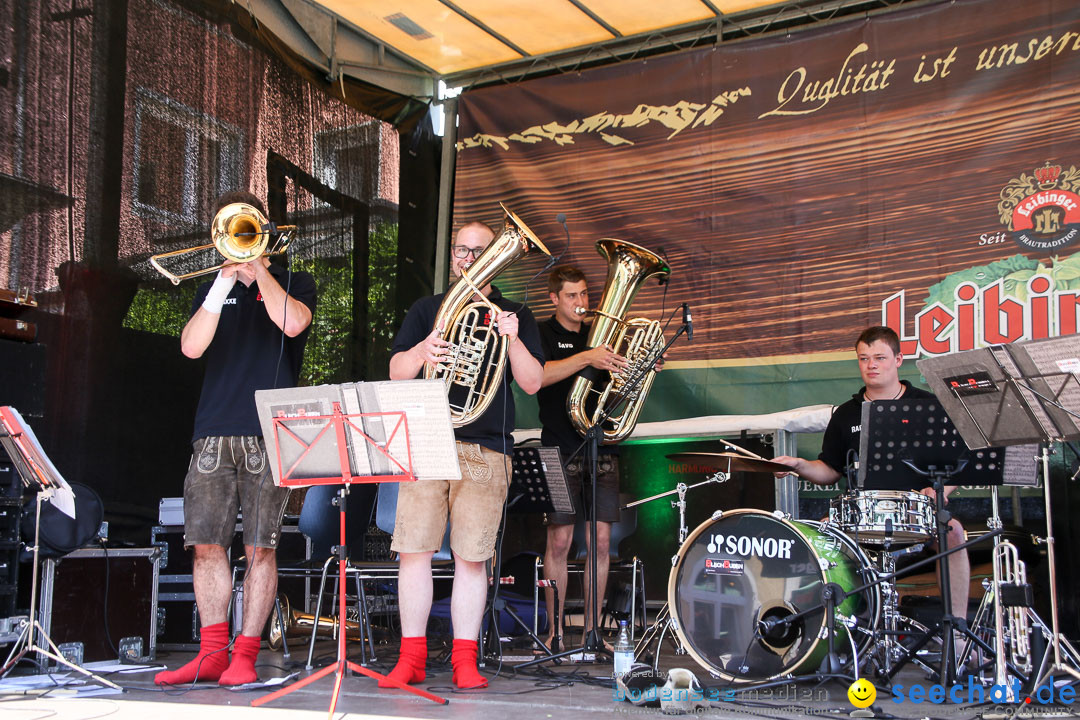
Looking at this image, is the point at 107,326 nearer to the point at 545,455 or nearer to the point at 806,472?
the point at 545,455

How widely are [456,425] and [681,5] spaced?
435cm

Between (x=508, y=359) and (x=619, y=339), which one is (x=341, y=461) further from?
(x=619, y=339)

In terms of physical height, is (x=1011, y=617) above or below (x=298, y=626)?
above

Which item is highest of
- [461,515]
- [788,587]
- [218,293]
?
[218,293]

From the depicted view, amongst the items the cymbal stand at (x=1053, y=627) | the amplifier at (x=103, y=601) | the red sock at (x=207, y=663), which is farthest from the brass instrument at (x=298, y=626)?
the cymbal stand at (x=1053, y=627)

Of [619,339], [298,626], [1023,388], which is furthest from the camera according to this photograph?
[298,626]

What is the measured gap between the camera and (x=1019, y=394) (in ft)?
13.5

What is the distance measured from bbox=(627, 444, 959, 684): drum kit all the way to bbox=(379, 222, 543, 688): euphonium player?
0.96 meters

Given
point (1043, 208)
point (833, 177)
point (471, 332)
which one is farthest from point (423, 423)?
point (1043, 208)

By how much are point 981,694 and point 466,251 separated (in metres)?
2.88

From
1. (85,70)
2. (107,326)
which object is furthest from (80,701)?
(85,70)

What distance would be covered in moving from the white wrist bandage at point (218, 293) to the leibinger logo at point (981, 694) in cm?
339

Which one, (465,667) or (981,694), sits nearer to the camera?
(981,694)

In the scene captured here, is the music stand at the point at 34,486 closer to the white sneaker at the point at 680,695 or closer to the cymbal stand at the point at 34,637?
the cymbal stand at the point at 34,637
